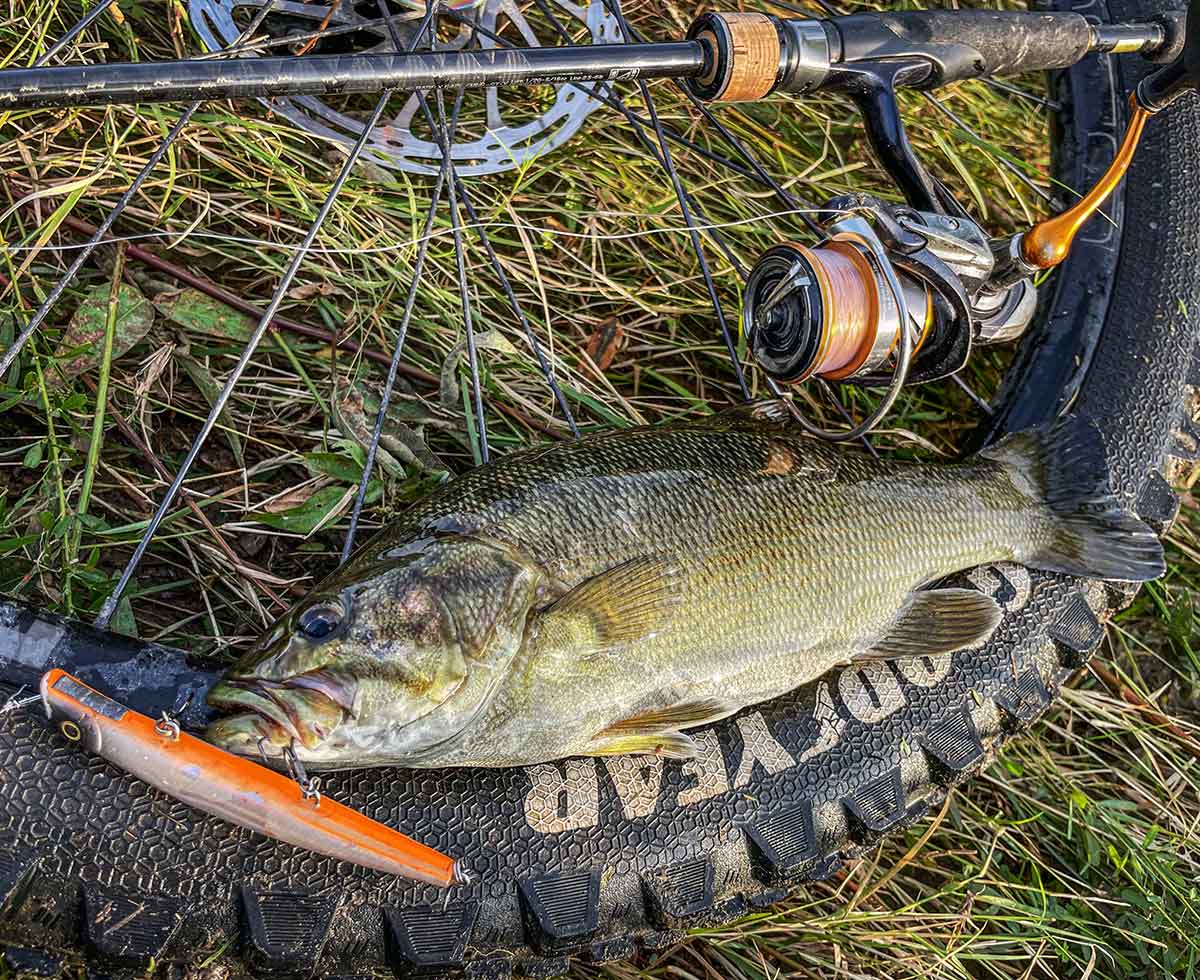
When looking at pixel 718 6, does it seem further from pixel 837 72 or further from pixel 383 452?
pixel 383 452

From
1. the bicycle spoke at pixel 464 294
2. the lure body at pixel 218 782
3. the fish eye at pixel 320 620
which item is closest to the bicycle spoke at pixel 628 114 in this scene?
the bicycle spoke at pixel 464 294

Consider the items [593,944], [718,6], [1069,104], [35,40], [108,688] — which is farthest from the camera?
[718,6]

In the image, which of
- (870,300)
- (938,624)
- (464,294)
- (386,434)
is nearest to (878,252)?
(870,300)

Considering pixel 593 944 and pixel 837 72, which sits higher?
pixel 837 72

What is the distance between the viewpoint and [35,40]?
3258mm

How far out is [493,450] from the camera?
3.37 meters

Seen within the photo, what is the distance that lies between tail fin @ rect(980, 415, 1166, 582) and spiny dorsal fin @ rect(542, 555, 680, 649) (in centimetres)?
114

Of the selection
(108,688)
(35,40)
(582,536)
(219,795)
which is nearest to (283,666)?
(219,795)

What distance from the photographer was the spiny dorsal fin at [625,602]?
2.33 metres

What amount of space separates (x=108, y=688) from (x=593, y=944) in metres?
1.21

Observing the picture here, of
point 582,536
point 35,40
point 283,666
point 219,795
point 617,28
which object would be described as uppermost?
point 617,28

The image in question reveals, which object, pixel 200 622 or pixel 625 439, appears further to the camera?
pixel 200 622

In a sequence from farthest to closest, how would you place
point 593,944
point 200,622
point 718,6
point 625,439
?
point 718,6, point 200,622, point 625,439, point 593,944

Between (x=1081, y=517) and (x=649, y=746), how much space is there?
142 centimetres
